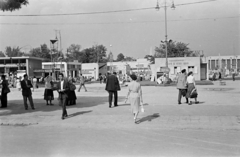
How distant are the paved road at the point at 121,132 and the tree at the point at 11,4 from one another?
173 inches

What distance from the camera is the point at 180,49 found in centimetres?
7669

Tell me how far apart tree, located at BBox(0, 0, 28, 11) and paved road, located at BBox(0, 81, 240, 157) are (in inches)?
173

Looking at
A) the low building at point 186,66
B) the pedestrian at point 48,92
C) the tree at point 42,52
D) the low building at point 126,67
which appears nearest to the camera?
the pedestrian at point 48,92

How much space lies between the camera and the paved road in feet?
20.2

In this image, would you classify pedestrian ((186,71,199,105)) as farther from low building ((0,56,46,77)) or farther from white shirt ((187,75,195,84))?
low building ((0,56,46,77))

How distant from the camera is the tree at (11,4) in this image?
1130 centimetres

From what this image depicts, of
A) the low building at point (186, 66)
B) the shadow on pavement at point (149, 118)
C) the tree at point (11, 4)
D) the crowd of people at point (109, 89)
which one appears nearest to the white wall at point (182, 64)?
the low building at point (186, 66)

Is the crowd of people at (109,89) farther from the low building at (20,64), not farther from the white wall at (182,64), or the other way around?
the low building at (20,64)

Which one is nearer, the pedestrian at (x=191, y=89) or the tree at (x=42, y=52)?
the pedestrian at (x=191, y=89)

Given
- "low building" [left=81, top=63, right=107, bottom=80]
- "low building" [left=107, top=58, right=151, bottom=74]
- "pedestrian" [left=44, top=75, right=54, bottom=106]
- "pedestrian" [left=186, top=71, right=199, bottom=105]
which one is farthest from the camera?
"low building" [left=81, top=63, right=107, bottom=80]

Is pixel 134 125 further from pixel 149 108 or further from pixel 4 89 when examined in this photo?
pixel 4 89

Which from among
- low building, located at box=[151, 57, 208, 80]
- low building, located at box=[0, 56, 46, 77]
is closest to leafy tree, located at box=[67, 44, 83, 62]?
low building, located at box=[0, 56, 46, 77]

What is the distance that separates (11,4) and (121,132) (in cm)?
704

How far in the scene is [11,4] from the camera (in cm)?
1145
